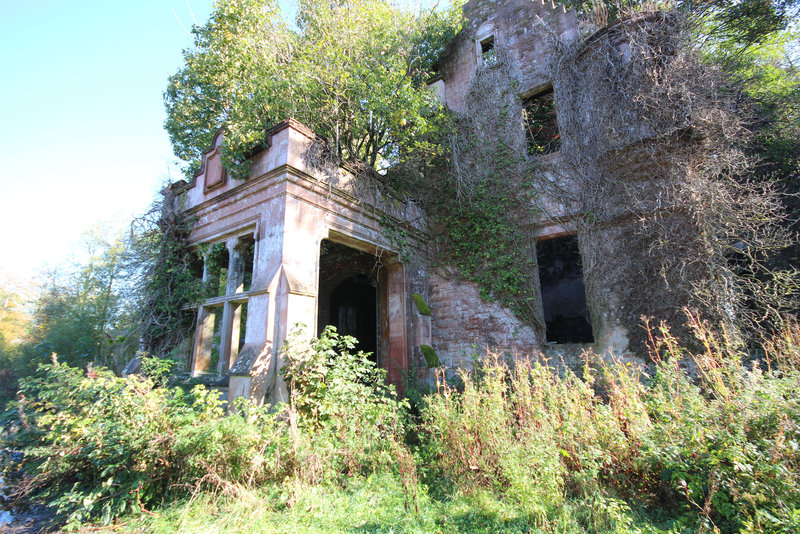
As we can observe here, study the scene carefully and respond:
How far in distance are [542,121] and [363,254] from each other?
6099 millimetres

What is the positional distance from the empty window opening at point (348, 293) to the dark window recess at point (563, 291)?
5.77 m

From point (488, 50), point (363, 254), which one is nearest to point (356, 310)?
point (363, 254)

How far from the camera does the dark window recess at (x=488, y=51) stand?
9.73 m

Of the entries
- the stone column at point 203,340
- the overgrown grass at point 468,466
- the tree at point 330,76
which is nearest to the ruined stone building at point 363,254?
the stone column at point 203,340

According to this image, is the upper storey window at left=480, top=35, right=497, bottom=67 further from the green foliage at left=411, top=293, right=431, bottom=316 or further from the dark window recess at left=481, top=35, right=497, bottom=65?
the green foliage at left=411, top=293, right=431, bottom=316

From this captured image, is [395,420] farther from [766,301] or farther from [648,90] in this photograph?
[648,90]

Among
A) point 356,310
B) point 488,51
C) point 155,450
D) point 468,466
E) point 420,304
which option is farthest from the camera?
point 356,310

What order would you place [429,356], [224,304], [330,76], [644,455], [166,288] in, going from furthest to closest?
[429,356] → [166,288] → [330,76] → [224,304] → [644,455]

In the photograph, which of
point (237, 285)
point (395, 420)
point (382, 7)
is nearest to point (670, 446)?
point (395, 420)

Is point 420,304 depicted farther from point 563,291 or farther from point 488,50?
point 488,50

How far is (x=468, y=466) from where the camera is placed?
402cm

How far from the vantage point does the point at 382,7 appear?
7766mm

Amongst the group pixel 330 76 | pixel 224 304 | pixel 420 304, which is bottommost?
pixel 224 304

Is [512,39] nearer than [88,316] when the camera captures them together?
Yes
